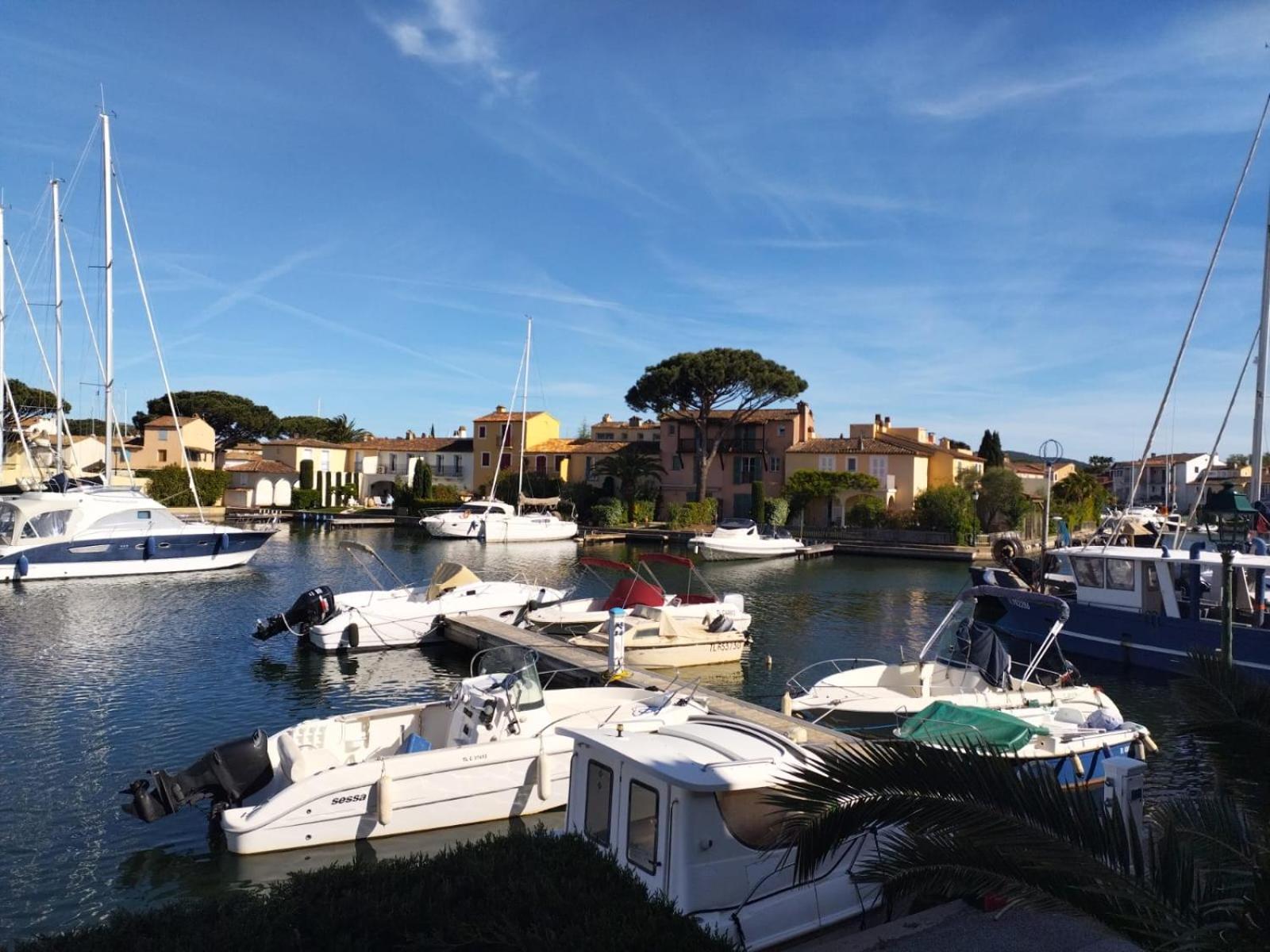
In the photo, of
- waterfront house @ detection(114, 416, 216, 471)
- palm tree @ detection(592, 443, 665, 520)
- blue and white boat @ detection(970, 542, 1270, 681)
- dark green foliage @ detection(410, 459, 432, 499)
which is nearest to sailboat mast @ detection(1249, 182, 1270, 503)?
blue and white boat @ detection(970, 542, 1270, 681)

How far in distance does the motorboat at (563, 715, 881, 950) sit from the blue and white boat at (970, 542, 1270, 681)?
51.7ft

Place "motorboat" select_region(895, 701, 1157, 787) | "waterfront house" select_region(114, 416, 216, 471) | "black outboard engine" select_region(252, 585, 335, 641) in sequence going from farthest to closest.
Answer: "waterfront house" select_region(114, 416, 216, 471), "black outboard engine" select_region(252, 585, 335, 641), "motorboat" select_region(895, 701, 1157, 787)

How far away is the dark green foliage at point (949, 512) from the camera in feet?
190

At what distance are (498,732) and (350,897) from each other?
6364 millimetres

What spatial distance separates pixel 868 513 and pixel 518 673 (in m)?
52.4

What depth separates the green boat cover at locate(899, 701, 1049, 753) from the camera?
456 inches

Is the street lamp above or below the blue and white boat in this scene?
above

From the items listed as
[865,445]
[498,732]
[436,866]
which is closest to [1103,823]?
[436,866]

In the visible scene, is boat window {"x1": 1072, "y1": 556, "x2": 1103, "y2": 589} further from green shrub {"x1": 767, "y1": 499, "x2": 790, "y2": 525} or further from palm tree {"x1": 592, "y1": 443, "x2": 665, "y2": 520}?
palm tree {"x1": 592, "y1": 443, "x2": 665, "y2": 520}

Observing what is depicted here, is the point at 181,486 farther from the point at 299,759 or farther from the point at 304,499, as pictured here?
the point at 299,759

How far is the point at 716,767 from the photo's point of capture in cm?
790

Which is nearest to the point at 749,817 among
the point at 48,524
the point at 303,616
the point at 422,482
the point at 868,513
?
the point at 303,616

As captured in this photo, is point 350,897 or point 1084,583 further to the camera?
point 1084,583

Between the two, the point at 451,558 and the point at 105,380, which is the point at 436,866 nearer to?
the point at 105,380
